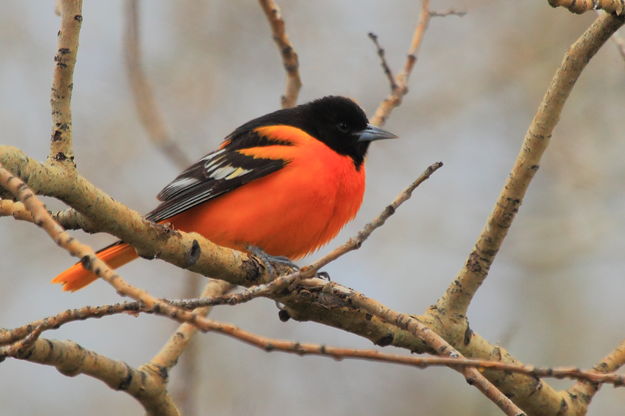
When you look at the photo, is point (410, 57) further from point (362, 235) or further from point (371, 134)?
point (362, 235)

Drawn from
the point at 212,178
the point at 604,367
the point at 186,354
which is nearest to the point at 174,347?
the point at 186,354

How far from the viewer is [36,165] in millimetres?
2658

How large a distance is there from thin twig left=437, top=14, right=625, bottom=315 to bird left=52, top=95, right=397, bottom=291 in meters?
1.08

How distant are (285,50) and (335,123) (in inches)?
28.4

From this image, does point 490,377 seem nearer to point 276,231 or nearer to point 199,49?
point 276,231

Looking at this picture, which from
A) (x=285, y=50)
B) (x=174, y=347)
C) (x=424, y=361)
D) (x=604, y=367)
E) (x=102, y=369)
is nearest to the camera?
(x=424, y=361)

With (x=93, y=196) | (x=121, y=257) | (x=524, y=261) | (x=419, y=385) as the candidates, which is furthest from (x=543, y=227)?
(x=93, y=196)

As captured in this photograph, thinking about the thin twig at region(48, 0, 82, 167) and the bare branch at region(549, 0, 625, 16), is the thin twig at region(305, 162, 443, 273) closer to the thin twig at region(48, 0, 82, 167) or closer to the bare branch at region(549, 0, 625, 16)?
the bare branch at region(549, 0, 625, 16)

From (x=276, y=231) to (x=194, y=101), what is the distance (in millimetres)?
3665

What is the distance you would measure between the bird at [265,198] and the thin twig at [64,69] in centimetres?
175

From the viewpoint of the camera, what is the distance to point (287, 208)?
459cm

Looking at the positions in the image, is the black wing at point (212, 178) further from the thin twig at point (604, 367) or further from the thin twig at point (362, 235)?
the thin twig at point (362, 235)

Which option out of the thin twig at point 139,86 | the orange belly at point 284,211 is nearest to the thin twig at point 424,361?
the orange belly at point 284,211

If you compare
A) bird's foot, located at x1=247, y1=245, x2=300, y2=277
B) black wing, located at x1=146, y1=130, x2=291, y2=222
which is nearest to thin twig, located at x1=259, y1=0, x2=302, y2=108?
black wing, located at x1=146, y1=130, x2=291, y2=222
